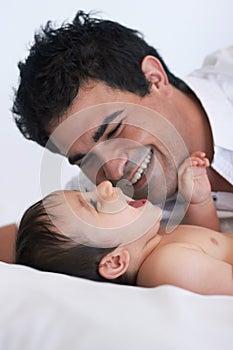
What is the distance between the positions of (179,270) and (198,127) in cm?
41

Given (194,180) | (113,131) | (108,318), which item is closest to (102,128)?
(113,131)

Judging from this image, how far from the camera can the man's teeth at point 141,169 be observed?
0.81 metres

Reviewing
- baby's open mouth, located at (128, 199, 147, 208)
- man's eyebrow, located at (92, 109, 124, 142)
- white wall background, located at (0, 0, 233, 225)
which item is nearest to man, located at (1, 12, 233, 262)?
man's eyebrow, located at (92, 109, 124, 142)

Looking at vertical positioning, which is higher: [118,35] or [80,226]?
[118,35]

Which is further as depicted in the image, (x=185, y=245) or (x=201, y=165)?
(x=201, y=165)

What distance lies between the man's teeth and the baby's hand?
6cm

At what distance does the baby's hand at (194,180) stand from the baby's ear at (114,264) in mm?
167

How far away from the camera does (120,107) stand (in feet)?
2.81

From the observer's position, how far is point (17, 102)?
0.95 meters

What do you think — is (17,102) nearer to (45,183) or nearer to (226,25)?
(45,183)

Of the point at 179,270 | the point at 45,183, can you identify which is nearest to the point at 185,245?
the point at 179,270

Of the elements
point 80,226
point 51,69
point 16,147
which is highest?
point 51,69

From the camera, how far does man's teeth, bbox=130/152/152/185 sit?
32.0 inches

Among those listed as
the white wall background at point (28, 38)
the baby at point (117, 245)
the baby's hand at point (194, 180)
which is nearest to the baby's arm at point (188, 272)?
the baby at point (117, 245)
